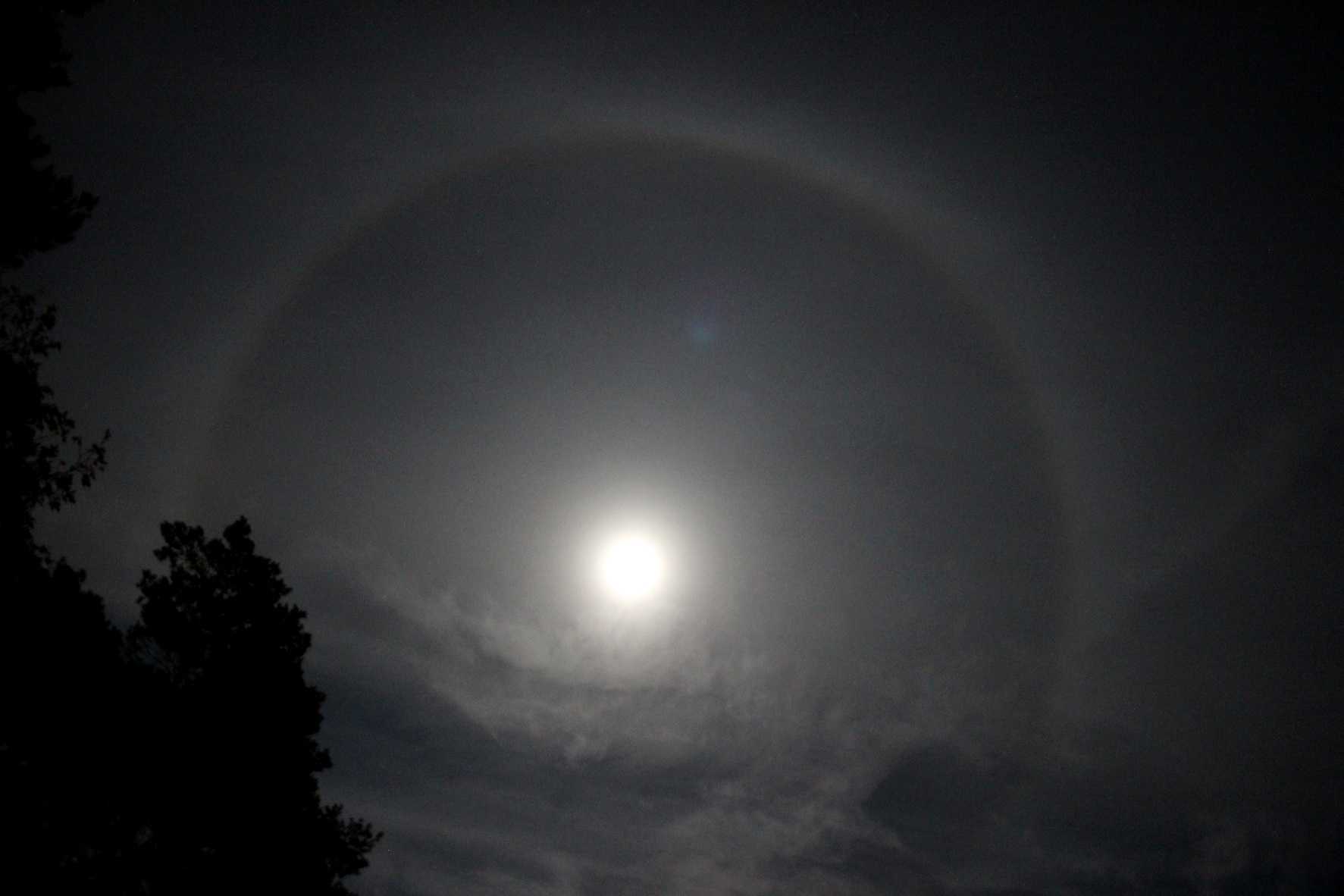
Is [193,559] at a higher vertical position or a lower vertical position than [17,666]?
higher

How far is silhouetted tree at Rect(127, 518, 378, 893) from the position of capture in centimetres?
1445

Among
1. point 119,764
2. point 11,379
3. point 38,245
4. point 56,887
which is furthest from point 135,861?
point 38,245

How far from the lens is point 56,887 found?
445 inches

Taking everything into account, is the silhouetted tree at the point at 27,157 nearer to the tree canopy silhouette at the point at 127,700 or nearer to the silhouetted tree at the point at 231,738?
the tree canopy silhouette at the point at 127,700

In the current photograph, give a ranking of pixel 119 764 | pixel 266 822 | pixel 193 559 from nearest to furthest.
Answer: pixel 119 764 < pixel 266 822 < pixel 193 559

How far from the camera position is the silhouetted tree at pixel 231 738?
14.5 meters

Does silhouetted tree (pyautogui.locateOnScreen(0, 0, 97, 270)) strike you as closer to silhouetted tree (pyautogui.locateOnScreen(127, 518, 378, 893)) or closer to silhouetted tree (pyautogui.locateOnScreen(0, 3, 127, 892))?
silhouetted tree (pyautogui.locateOnScreen(0, 3, 127, 892))

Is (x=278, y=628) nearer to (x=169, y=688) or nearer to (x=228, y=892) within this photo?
(x=169, y=688)

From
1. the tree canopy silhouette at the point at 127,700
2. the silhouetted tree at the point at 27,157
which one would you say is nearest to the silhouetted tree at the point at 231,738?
the tree canopy silhouette at the point at 127,700

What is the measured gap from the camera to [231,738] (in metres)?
15.5

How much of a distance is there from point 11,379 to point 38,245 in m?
2.00

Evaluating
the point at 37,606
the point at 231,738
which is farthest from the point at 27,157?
the point at 231,738

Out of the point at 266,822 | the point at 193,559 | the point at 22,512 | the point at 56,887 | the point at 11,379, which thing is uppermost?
the point at 193,559

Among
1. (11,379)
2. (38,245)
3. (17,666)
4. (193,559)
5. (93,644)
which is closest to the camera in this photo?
(11,379)
